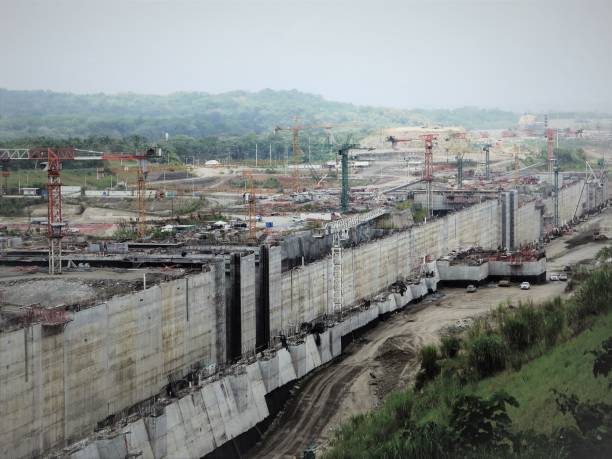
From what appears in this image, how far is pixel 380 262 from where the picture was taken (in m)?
26.2

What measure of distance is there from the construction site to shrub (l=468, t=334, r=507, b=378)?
2.42 metres

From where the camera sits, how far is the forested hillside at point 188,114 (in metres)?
80.8

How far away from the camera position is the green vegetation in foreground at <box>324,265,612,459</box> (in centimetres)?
981

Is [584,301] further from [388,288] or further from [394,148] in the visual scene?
[394,148]

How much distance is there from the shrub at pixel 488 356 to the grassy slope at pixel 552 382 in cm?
43

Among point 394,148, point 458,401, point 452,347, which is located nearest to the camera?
point 458,401

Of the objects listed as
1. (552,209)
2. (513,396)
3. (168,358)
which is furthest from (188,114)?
(513,396)

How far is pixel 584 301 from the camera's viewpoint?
1487 centimetres

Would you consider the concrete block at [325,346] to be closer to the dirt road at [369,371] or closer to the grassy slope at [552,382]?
the dirt road at [369,371]

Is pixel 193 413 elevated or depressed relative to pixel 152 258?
depressed

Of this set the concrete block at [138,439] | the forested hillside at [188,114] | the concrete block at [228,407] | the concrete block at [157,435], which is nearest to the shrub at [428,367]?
the concrete block at [228,407]

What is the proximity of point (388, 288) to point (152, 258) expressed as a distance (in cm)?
824

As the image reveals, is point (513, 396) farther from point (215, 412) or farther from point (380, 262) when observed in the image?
point (380, 262)

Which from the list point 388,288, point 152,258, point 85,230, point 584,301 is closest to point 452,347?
point 584,301
